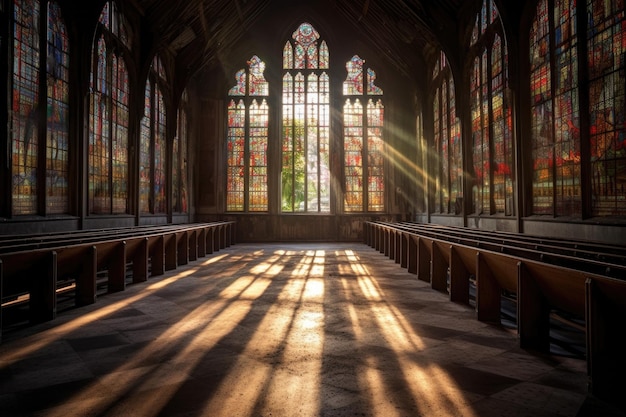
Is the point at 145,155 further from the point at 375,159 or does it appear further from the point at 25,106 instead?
the point at 375,159

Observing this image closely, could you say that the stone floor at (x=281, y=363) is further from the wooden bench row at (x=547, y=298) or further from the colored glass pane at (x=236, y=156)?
the colored glass pane at (x=236, y=156)

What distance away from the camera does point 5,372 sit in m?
3.21

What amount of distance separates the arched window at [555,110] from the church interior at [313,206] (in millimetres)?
55

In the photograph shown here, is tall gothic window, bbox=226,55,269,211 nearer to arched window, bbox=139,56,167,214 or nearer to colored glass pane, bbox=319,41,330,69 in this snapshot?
colored glass pane, bbox=319,41,330,69

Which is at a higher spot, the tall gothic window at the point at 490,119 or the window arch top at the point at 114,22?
the window arch top at the point at 114,22

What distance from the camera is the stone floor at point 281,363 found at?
262 cm

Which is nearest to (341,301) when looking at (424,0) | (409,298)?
(409,298)

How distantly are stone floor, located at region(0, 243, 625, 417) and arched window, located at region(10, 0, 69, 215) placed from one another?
154 inches

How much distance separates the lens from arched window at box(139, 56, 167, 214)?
43.8 ft

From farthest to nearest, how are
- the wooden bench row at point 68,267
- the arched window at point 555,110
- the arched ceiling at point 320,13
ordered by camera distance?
the arched ceiling at point 320,13
the arched window at point 555,110
the wooden bench row at point 68,267

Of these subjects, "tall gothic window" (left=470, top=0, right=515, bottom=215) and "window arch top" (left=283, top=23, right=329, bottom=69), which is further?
"window arch top" (left=283, top=23, right=329, bottom=69)

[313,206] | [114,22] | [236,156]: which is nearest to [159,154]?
[236,156]

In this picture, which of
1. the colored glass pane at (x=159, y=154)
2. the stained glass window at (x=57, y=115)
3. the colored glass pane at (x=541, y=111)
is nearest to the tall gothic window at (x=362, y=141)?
the colored glass pane at (x=159, y=154)

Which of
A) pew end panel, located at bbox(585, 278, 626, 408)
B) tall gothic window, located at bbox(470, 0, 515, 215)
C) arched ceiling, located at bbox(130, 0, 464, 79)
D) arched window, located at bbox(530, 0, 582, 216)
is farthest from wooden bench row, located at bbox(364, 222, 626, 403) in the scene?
arched ceiling, located at bbox(130, 0, 464, 79)
